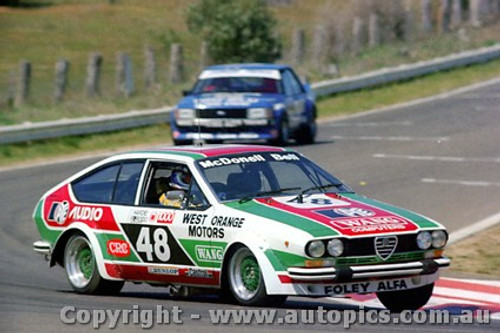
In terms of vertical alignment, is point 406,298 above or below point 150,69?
above

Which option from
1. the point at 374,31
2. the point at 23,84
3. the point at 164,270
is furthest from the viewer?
the point at 374,31

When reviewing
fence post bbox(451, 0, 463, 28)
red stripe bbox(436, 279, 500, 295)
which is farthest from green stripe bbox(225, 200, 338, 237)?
fence post bbox(451, 0, 463, 28)

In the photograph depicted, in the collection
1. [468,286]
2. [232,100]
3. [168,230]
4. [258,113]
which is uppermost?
[168,230]

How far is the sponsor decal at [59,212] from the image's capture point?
37.4ft

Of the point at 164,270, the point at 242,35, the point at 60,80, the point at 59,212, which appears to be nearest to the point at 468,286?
the point at 164,270

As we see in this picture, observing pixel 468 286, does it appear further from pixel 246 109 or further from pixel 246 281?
pixel 246 109

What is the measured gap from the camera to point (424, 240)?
966 cm

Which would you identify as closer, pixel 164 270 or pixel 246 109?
pixel 164 270

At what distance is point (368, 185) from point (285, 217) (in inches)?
356

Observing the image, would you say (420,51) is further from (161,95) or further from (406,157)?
(406,157)

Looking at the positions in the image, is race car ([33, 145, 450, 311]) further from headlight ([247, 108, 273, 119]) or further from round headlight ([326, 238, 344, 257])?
headlight ([247, 108, 273, 119])

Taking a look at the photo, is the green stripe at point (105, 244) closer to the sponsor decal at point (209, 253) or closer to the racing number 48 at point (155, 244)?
the racing number 48 at point (155, 244)

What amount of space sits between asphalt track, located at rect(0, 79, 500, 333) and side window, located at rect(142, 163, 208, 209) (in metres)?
0.85

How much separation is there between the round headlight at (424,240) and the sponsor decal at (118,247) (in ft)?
8.56
